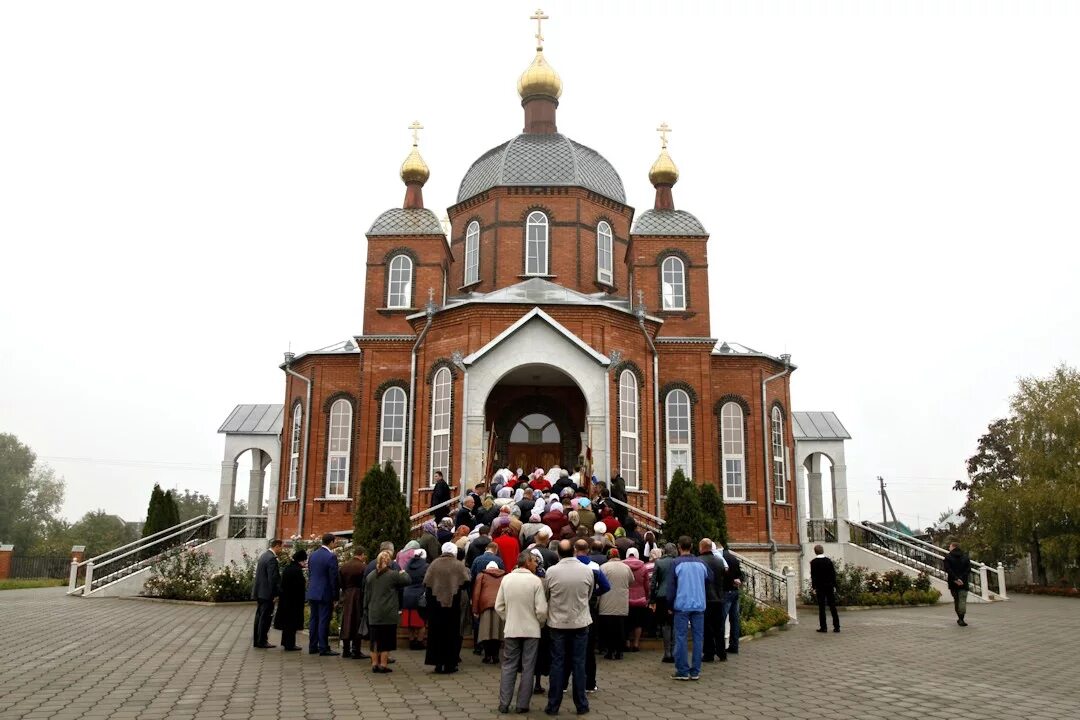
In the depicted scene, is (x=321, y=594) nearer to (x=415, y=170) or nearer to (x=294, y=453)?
(x=294, y=453)

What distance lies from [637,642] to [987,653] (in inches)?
193

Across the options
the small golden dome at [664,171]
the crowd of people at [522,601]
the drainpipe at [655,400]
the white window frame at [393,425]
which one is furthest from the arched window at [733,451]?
the crowd of people at [522,601]

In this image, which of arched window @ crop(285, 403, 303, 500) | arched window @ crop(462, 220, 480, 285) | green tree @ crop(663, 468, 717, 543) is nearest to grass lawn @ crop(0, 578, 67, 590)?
arched window @ crop(285, 403, 303, 500)

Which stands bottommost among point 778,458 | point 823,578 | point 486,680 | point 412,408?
point 486,680

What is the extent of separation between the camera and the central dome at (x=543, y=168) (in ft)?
92.8

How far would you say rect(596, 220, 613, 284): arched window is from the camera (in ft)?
92.7

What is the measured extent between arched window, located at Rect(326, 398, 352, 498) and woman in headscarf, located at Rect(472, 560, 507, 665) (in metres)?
15.7

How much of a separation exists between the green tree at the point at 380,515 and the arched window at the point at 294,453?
32.3 ft

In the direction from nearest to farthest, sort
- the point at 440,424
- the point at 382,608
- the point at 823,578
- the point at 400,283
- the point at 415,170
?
the point at 382,608 → the point at 823,578 → the point at 440,424 → the point at 400,283 → the point at 415,170

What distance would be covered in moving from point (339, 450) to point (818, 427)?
18059mm

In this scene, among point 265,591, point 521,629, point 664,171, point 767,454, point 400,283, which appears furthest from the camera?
point 664,171

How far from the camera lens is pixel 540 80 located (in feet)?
102

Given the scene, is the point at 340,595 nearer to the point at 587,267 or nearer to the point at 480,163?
the point at 587,267

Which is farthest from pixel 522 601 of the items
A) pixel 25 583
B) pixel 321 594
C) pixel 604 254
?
pixel 25 583
